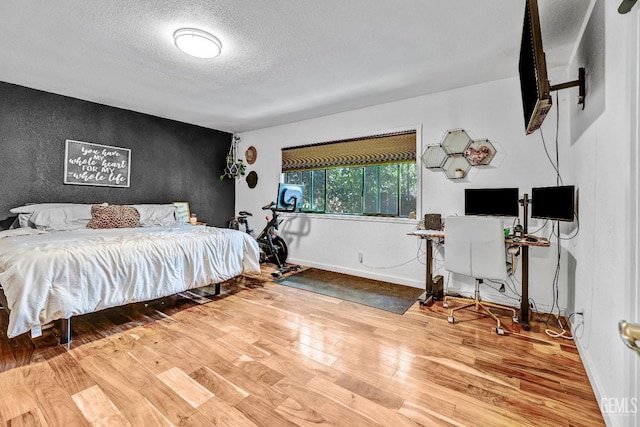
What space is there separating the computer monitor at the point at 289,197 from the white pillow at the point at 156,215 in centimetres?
166

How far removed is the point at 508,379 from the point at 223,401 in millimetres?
1793

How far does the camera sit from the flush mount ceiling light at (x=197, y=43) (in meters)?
2.35

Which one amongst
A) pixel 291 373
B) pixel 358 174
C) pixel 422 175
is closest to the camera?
pixel 291 373

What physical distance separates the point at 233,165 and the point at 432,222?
4.00 m

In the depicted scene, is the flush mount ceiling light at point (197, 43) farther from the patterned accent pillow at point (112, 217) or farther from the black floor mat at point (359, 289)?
the black floor mat at point (359, 289)

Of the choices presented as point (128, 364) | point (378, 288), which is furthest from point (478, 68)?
point (128, 364)

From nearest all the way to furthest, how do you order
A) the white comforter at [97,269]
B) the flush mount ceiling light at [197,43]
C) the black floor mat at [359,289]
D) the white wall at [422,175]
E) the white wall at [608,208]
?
the white wall at [608,208] < the white comforter at [97,269] < the flush mount ceiling light at [197,43] < the white wall at [422,175] < the black floor mat at [359,289]

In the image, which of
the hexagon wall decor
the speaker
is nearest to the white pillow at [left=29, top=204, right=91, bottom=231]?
the speaker

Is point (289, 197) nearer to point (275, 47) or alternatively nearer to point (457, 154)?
point (275, 47)

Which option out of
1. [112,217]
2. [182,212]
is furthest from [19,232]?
→ [182,212]

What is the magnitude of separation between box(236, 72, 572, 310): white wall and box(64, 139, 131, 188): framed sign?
7.34ft

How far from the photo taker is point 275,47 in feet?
8.55

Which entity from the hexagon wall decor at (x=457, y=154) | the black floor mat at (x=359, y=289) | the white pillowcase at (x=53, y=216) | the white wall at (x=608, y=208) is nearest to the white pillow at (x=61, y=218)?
the white pillowcase at (x=53, y=216)

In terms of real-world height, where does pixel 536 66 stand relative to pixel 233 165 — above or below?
below
